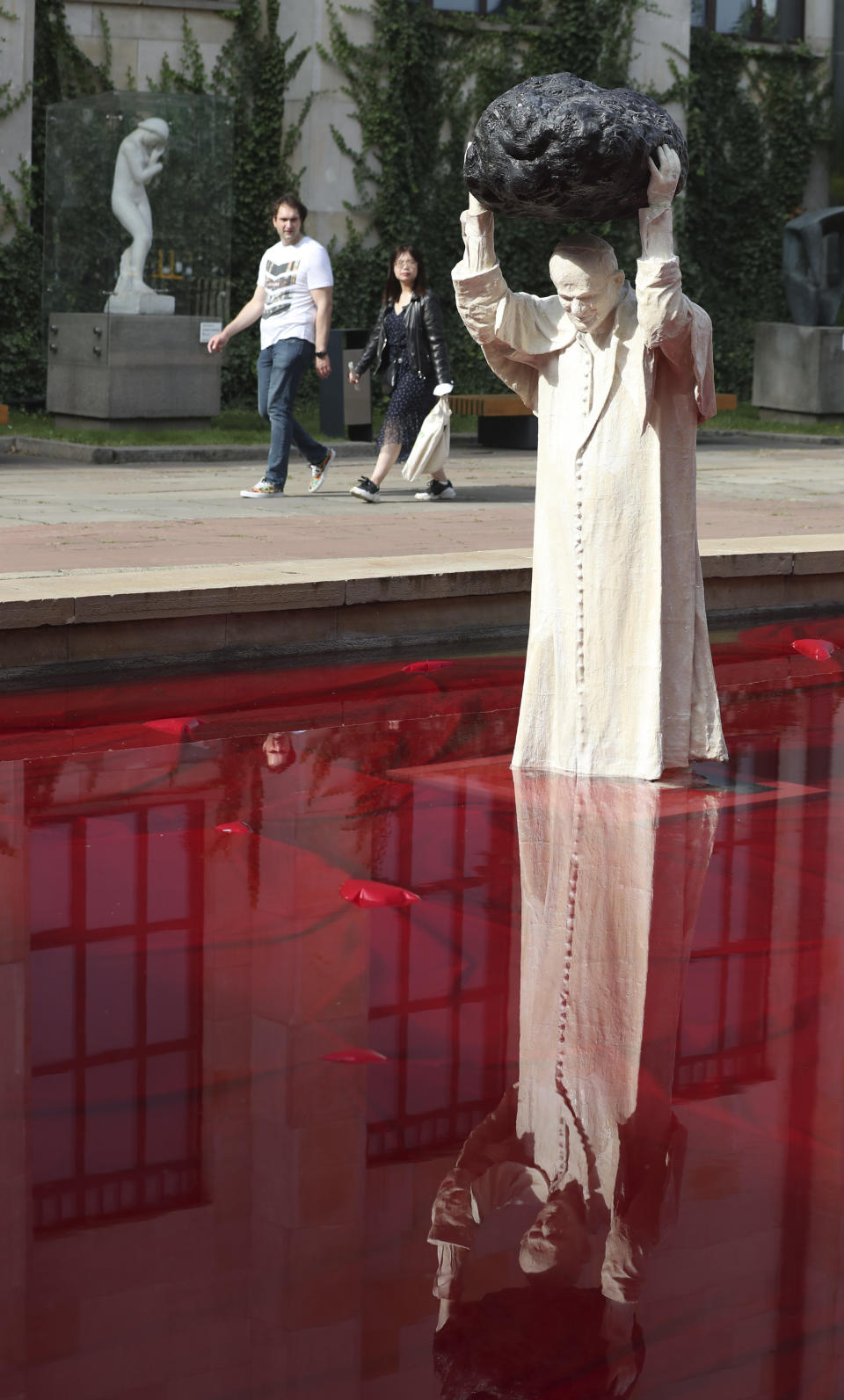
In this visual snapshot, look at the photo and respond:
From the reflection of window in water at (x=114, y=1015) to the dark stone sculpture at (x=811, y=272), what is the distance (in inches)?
710

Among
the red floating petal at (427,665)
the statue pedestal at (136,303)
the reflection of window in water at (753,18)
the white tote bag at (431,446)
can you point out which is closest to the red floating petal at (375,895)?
the red floating petal at (427,665)

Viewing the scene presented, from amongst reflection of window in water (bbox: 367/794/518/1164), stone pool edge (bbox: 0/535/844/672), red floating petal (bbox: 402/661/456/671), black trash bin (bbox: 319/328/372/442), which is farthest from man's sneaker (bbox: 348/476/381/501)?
reflection of window in water (bbox: 367/794/518/1164)

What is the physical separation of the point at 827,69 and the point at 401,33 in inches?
273

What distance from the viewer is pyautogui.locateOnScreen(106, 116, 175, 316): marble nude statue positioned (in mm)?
16703

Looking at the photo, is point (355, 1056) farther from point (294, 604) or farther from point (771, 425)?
point (771, 425)

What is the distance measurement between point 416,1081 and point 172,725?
2.97 meters

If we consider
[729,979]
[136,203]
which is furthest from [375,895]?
[136,203]

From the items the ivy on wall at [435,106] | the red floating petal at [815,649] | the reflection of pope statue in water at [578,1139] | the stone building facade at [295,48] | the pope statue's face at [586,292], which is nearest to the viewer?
the reflection of pope statue in water at [578,1139]

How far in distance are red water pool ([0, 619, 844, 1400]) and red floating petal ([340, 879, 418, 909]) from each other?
1cm

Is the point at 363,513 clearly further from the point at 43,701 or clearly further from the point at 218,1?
the point at 218,1

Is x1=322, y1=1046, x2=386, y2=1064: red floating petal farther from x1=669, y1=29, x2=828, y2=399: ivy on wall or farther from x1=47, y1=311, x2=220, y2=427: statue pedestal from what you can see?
x1=669, y1=29, x2=828, y2=399: ivy on wall

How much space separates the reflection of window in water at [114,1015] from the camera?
2.79 meters

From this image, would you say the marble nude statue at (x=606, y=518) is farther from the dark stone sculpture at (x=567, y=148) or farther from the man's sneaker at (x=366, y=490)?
the man's sneaker at (x=366, y=490)

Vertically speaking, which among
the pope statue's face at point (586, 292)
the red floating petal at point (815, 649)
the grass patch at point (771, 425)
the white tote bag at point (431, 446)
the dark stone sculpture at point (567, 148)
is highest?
the dark stone sculpture at point (567, 148)
